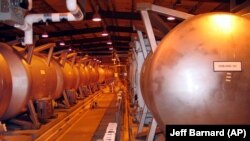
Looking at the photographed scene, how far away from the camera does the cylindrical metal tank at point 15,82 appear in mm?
5836

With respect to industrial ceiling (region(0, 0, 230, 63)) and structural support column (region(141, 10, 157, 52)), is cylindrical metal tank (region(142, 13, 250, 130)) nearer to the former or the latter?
structural support column (region(141, 10, 157, 52))

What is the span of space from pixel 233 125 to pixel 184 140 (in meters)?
0.47

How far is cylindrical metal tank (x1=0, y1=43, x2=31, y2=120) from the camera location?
584 cm

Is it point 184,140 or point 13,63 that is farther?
point 13,63

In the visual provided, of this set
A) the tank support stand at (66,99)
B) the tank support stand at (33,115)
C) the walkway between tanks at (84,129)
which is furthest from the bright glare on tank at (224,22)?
the tank support stand at (66,99)

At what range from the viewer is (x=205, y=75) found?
277 cm

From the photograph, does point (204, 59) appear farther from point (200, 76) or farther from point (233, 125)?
point (233, 125)

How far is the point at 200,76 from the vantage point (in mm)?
2781

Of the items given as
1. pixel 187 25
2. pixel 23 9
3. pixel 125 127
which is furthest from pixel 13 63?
pixel 187 25

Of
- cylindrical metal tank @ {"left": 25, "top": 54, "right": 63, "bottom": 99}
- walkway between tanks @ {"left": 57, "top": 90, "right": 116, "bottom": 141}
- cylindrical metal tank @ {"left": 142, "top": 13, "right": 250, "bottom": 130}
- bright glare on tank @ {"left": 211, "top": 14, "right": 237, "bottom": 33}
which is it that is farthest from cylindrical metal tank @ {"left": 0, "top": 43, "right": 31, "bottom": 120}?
bright glare on tank @ {"left": 211, "top": 14, "right": 237, "bottom": 33}

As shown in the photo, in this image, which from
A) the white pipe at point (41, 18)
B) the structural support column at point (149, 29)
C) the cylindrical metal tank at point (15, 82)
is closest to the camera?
the structural support column at point (149, 29)

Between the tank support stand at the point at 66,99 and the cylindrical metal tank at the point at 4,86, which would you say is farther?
the tank support stand at the point at 66,99

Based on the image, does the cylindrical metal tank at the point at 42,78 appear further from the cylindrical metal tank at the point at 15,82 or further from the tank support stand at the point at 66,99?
the tank support stand at the point at 66,99

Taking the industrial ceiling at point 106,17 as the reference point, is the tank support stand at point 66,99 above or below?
below
